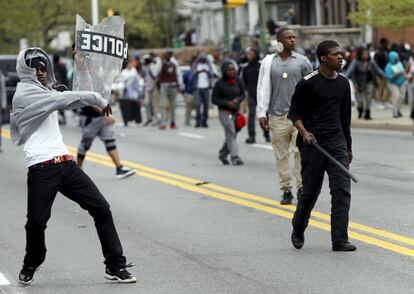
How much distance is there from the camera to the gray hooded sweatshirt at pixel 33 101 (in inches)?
345

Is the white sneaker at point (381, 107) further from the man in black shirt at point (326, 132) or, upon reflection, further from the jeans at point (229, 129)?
the man in black shirt at point (326, 132)

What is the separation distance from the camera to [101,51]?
9.30 meters

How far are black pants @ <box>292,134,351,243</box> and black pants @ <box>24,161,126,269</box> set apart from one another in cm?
198

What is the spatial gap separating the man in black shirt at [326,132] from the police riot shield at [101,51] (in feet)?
5.66

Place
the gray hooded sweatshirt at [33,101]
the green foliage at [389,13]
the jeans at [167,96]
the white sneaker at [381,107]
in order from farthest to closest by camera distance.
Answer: the white sneaker at [381,107]
the jeans at [167,96]
the green foliage at [389,13]
the gray hooded sweatshirt at [33,101]

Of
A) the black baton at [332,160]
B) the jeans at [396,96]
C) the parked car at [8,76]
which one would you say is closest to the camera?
the black baton at [332,160]

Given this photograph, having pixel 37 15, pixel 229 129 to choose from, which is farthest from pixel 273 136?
pixel 37 15

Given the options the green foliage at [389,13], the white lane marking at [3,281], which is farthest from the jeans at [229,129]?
the white lane marking at [3,281]

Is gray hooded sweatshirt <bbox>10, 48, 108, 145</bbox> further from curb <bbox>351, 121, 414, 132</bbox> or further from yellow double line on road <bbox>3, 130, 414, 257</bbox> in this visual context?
curb <bbox>351, 121, 414, 132</bbox>

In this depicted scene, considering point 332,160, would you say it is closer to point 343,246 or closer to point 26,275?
point 343,246

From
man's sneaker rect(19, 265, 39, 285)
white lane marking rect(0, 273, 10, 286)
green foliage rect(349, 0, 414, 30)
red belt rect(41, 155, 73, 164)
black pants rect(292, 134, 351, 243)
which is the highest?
green foliage rect(349, 0, 414, 30)

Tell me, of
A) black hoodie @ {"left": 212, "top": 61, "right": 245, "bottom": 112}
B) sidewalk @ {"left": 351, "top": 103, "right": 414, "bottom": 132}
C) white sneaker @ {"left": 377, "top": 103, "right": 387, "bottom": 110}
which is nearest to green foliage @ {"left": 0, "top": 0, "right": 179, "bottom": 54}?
white sneaker @ {"left": 377, "top": 103, "right": 387, "bottom": 110}

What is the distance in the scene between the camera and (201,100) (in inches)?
1142

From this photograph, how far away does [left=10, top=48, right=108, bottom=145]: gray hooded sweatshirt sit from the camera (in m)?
8.77
